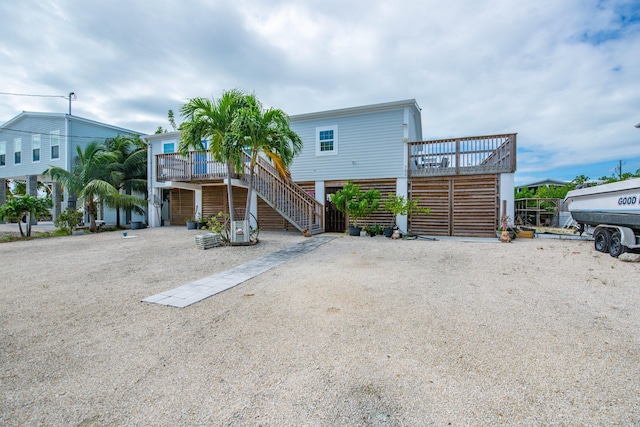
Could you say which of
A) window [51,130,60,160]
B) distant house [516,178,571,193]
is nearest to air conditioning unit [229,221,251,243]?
window [51,130,60,160]

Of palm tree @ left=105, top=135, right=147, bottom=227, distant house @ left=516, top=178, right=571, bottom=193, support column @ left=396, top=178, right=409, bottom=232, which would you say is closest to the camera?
support column @ left=396, top=178, right=409, bottom=232

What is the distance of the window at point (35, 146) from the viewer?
56.5 ft

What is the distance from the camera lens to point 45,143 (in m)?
16.9

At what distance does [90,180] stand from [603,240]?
19850 mm

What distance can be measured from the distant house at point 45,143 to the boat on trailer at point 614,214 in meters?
23.2

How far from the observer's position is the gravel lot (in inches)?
70.3

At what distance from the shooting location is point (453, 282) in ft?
15.6

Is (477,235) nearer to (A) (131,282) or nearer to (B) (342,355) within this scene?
(B) (342,355)

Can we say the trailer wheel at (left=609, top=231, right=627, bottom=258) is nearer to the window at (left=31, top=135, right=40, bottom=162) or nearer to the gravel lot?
the gravel lot

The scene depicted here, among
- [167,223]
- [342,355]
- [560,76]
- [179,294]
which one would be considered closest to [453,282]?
[342,355]

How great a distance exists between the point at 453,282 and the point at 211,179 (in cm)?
1104

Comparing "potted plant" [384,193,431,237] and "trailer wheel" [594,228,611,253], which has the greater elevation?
"potted plant" [384,193,431,237]

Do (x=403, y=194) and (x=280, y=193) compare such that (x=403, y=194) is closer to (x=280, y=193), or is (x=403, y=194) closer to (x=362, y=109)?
(x=362, y=109)

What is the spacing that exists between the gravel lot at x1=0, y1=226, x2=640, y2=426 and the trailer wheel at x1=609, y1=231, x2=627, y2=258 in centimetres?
205
